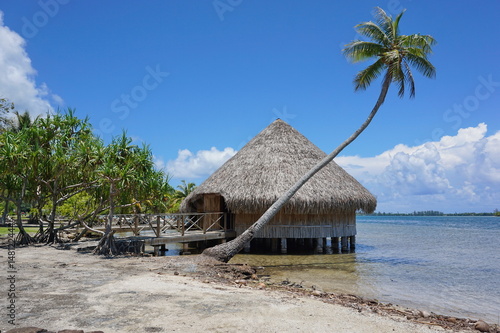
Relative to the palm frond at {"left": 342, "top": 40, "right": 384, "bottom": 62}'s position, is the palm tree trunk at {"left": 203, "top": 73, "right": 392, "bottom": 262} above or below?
below

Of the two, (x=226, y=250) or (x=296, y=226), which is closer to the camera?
(x=226, y=250)

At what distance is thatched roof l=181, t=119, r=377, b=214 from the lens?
16688 millimetres

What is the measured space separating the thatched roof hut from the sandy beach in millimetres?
7320

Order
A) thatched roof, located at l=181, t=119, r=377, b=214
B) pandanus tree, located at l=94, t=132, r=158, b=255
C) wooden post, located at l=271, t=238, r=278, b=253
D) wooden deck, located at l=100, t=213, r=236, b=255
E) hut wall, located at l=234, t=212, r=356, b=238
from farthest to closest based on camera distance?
wooden post, located at l=271, t=238, r=278, b=253 → hut wall, located at l=234, t=212, r=356, b=238 → thatched roof, located at l=181, t=119, r=377, b=214 → wooden deck, located at l=100, t=213, r=236, b=255 → pandanus tree, located at l=94, t=132, r=158, b=255

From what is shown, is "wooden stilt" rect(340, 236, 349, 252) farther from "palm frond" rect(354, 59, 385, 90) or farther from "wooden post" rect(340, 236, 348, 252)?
"palm frond" rect(354, 59, 385, 90)

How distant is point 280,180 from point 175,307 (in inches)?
449

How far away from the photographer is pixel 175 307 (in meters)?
6.24

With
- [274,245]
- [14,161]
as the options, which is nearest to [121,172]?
[14,161]

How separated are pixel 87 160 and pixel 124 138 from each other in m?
1.52

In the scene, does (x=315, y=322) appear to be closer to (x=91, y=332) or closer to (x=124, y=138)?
(x=91, y=332)

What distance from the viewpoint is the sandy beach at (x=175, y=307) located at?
17.7ft

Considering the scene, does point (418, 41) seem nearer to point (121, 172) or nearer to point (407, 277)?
point (407, 277)

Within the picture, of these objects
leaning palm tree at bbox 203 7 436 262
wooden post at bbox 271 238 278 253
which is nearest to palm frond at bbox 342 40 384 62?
leaning palm tree at bbox 203 7 436 262

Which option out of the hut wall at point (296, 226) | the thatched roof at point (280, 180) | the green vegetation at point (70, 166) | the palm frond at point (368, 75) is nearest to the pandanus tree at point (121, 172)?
the green vegetation at point (70, 166)
